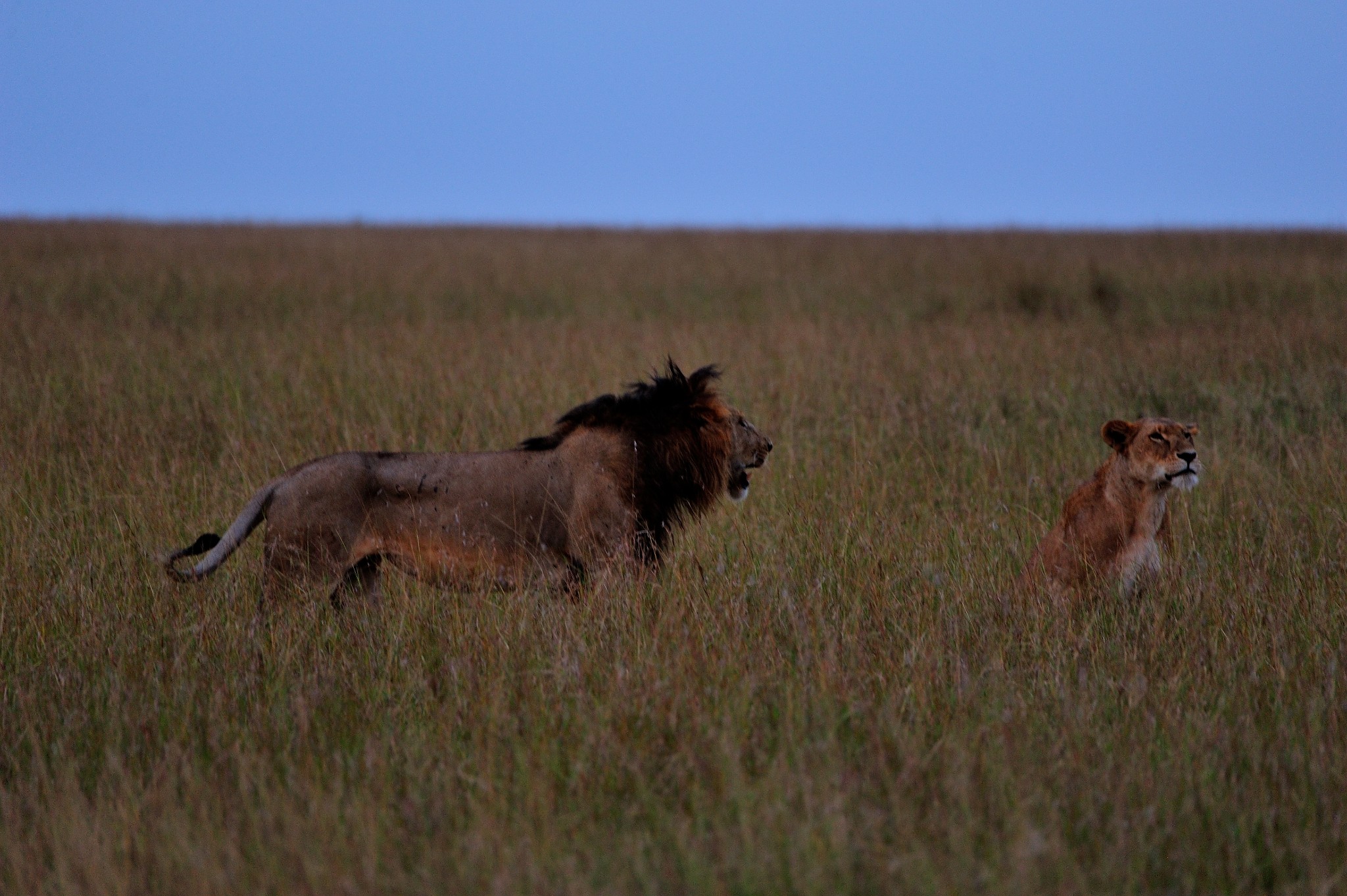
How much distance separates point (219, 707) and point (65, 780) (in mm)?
593

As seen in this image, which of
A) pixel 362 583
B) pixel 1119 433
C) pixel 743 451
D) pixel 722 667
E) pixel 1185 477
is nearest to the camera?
pixel 722 667

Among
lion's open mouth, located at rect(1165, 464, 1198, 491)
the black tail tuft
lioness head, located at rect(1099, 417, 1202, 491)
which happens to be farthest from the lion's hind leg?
lion's open mouth, located at rect(1165, 464, 1198, 491)

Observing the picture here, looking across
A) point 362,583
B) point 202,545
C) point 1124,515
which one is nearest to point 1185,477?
point 1124,515

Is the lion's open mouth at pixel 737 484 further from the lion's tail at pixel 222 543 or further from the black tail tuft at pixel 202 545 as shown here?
the black tail tuft at pixel 202 545

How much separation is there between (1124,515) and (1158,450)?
0.29 meters

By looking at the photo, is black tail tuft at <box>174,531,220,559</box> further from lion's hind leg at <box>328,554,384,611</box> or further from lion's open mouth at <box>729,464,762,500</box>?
lion's open mouth at <box>729,464,762,500</box>

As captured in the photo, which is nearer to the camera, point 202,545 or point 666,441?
point 202,545

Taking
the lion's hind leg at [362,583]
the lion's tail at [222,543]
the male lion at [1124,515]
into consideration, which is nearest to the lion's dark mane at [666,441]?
the lion's hind leg at [362,583]

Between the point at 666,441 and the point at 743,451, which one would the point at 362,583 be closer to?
the point at 666,441

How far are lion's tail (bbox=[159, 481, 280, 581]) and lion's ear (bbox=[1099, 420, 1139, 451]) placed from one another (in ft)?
10.7

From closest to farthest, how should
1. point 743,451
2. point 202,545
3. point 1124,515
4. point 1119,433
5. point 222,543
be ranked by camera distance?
point 222,543 < point 202,545 < point 1124,515 < point 1119,433 < point 743,451

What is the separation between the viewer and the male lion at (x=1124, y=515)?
17.5ft

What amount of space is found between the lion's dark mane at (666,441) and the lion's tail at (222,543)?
40.2 inches

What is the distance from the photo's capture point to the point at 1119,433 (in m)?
5.63
